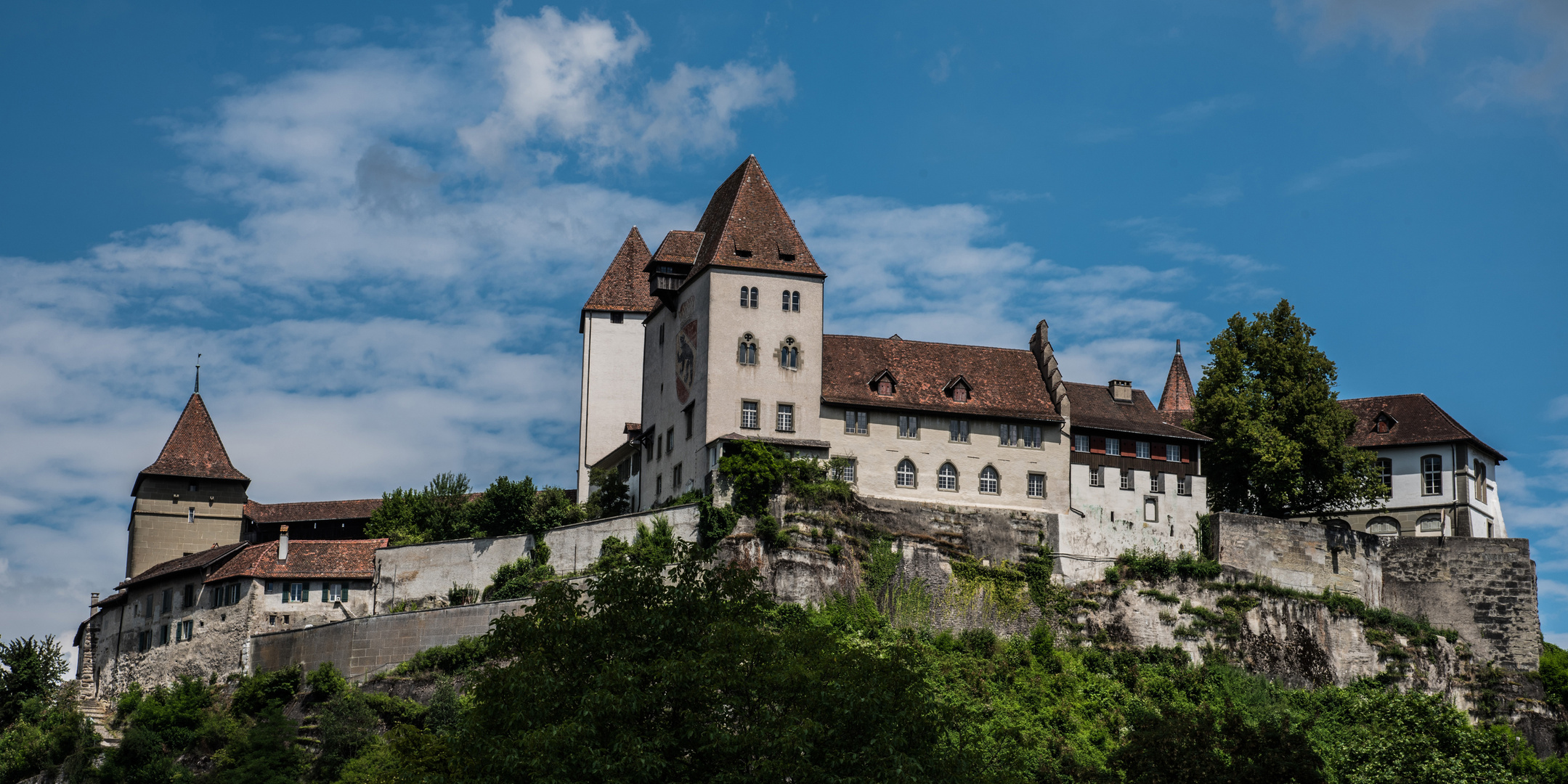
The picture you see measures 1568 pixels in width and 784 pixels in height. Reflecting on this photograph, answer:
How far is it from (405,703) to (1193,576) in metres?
33.8

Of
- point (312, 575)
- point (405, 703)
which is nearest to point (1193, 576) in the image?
point (405, 703)

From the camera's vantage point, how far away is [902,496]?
7238 centimetres

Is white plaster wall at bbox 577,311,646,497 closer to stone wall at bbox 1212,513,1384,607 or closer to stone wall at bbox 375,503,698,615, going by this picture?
stone wall at bbox 375,503,698,615

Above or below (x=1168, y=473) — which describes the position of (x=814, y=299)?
Result: above

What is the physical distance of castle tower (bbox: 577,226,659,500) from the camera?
8844 cm

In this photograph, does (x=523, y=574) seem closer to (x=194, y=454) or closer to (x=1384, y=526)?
(x=194, y=454)

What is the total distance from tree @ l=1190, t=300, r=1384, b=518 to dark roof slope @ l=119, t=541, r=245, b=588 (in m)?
46.1

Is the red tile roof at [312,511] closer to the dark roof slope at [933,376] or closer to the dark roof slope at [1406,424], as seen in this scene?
the dark roof slope at [933,376]

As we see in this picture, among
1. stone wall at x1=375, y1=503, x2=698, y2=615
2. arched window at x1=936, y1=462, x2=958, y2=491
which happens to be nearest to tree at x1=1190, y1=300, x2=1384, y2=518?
arched window at x1=936, y1=462, x2=958, y2=491

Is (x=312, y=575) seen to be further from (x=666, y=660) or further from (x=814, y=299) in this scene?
(x=666, y=660)

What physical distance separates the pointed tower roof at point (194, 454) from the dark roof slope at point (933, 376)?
34.7 m

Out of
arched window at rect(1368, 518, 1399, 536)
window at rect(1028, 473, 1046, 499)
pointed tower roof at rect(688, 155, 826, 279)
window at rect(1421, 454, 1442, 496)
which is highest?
pointed tower roof at rect(688, 155, 826, 279)

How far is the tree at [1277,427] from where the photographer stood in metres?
76.8

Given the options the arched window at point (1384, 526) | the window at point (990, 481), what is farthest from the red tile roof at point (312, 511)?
the arched window at point (1384, 526)
